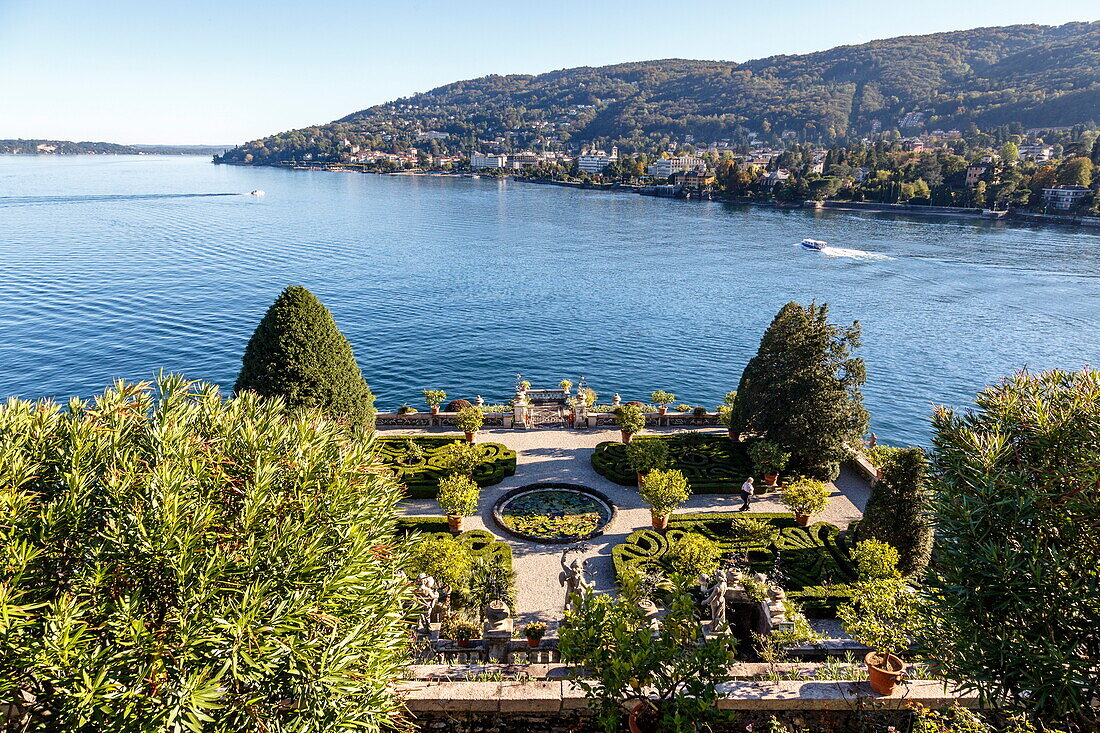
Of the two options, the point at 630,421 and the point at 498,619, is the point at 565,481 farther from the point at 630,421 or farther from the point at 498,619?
the point at 498,619

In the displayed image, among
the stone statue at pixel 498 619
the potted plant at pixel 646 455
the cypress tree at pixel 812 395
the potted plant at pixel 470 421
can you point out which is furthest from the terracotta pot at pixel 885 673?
the potted plant at pixel 470 421

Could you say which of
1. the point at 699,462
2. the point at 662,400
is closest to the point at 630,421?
the point at 699,462

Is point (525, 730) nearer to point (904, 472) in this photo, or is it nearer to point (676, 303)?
point (904, 472)

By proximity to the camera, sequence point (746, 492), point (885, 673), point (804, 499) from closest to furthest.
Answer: point (885, 673) < point (804, 499) < point (746, 492)

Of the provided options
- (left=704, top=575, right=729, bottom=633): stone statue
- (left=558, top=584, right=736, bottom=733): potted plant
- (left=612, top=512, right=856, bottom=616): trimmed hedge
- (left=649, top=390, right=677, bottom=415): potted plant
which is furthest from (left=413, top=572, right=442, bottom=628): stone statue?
(left=649, top=390, right=677, bottom=415): potted plant

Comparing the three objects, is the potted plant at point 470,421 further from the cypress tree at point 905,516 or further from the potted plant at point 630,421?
the cypress tree at point 905,516

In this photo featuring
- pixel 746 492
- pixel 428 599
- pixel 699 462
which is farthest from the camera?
pixel 699 462
